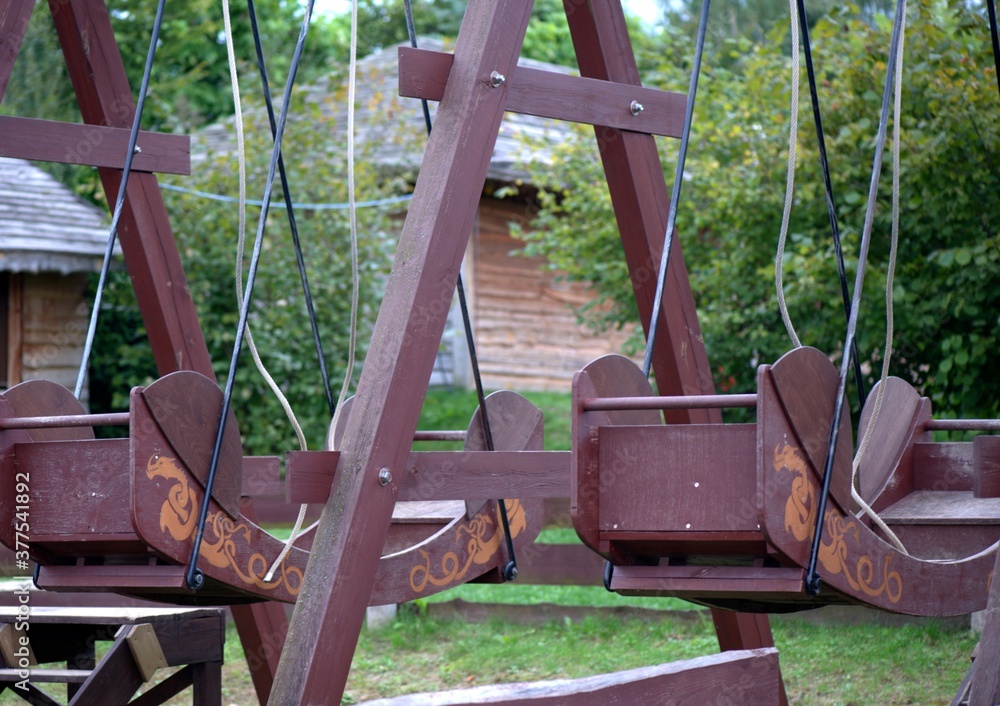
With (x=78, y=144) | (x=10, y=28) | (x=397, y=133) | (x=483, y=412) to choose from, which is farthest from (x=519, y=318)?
(x=10, y=28)

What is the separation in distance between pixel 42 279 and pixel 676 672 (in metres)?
9.38

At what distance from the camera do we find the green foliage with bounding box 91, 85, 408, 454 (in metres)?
9.35

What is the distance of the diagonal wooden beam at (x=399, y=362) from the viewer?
2.33 meters

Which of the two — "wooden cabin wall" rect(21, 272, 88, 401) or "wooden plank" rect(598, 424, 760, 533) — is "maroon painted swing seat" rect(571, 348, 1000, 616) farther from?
"wooden cabin wall" rect(21, 272, 88, 401)

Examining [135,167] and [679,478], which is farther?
[135,167]

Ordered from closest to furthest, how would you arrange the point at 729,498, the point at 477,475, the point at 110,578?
the point at 729,498 < the point at 110,578 < the point at 477,475

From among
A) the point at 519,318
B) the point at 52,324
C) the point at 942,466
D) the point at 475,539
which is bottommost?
the point at 52,324

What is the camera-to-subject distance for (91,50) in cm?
365

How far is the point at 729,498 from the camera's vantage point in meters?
2.40

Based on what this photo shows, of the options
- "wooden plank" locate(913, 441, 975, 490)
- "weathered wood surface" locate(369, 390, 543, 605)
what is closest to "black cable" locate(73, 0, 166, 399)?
"weathered wood surface" locate(369, 390, 543, 605)

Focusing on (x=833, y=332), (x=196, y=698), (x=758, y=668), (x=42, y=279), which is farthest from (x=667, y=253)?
(x=42, y=279)

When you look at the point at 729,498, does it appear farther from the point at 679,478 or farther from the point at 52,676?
the point at 52,676

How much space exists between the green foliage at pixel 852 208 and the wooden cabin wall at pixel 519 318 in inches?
174

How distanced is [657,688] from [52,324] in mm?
9409
